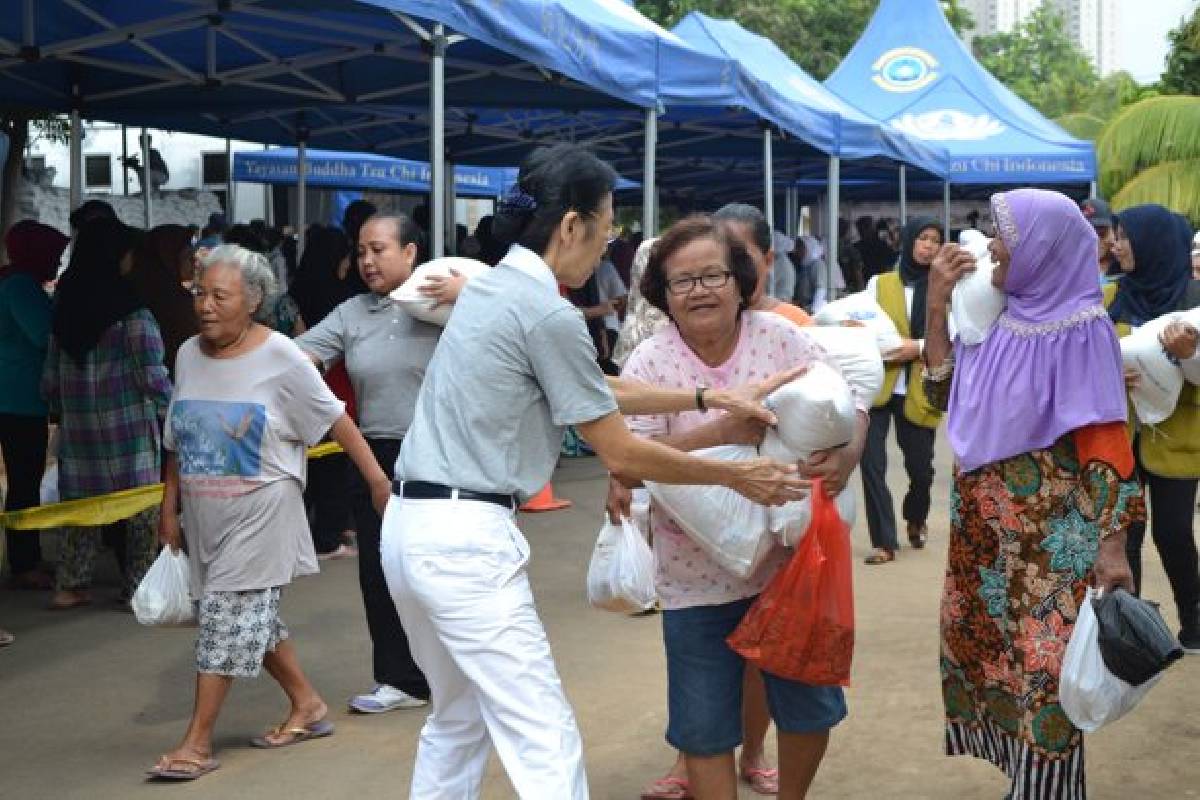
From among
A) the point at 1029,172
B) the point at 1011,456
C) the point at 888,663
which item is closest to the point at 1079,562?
the point at 1011,456

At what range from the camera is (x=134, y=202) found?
22.9 metres

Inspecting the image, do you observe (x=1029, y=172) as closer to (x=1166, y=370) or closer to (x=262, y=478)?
(x=1166, y=370)

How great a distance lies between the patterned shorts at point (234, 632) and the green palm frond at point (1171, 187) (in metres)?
21.1

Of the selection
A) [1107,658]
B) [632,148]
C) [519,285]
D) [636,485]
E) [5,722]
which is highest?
[632,148]

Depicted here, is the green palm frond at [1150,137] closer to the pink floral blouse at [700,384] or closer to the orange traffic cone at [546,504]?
the orange traffic cone at [546,504]

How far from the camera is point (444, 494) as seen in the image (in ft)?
12.0

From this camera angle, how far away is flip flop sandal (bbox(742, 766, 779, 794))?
5191 millimetres

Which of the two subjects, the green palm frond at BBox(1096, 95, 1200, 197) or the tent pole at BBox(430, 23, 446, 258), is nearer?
the tent pole at BBox(430, 23, 446, 258)

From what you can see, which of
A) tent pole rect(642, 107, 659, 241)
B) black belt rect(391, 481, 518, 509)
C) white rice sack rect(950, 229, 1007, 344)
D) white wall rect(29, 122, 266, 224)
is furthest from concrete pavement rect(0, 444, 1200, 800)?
white wall rect(29, 122, 266, 224)

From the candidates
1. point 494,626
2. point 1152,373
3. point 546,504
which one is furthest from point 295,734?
point 546,504

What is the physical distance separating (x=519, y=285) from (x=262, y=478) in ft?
7.14

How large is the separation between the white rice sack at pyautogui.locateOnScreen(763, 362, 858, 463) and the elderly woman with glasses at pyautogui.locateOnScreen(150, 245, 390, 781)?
171 cm

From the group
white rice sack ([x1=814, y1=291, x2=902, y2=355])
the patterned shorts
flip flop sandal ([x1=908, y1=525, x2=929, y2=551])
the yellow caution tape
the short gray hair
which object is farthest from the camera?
flip flop sandal ([x1=908, y1=525, x2=929, y2=551])

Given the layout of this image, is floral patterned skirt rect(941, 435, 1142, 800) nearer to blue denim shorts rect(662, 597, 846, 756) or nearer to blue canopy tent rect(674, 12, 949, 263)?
blue denim shorts rect(662, 597, 846, 756)
